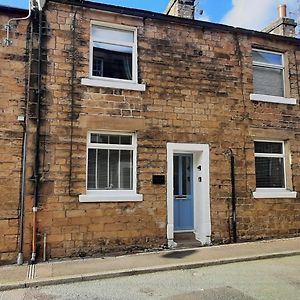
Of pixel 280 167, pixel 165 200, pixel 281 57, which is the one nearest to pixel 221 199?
pixel 165 200

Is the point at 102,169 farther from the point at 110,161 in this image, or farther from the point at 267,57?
the point at 267,57

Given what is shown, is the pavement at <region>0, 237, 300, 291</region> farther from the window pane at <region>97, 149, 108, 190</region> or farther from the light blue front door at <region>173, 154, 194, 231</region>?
the window pane at <region>97, 149, 108, 190</region>

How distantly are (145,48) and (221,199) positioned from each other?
469 centimetres

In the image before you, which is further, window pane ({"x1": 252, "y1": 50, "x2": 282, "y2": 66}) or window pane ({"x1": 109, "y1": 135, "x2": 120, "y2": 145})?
window pane ({"x1": 252, "y1": 50, "x2": 282, "y2": 66})

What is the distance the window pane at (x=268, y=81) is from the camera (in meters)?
10.9

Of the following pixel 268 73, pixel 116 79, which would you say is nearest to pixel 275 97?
pixel 268 73

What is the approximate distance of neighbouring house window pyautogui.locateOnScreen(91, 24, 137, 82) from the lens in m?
9.29

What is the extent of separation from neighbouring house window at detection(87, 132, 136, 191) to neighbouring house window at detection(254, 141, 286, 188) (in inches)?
155

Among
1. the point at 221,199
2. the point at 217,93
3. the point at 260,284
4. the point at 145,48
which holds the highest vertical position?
the point at 145,48

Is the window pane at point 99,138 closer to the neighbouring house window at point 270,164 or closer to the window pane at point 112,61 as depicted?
the window pane at point 112,61

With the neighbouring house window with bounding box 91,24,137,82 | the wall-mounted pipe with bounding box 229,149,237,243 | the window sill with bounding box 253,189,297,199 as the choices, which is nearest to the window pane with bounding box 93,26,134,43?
the neighbouring house window with bounding box 91,24,137,82

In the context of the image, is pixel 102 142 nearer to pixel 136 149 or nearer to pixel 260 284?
pixel 136 149

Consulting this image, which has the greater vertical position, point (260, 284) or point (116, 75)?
point (116, 75)

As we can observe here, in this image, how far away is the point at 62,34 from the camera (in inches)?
347
